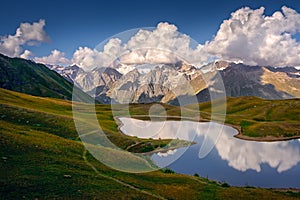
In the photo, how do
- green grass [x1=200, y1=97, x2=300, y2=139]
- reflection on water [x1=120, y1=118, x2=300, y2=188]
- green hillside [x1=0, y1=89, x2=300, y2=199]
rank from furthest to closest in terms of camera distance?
green grass [x1=200, y1=97, x2=300, y2=139] < reflection on water [x1=120, y1=118, x2=300, y2=188] < green hillside [x1=0, y1=89, x2=300, y2=199]

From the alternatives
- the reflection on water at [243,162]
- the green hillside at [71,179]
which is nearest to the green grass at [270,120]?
the reflection on water at [243,162]

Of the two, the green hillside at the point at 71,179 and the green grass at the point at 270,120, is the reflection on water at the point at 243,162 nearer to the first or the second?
the green hillside at the point at 71,179

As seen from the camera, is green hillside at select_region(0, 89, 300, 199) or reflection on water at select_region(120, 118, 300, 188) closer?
green hillside at select_region(0, 89, 300, 199)

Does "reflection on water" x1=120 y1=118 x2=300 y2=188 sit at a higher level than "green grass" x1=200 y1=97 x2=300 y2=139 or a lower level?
lower

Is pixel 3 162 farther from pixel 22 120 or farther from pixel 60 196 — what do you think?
pixel 22 120

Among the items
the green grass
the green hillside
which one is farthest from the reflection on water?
the green grass

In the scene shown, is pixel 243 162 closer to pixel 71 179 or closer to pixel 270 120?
pixel 71 179

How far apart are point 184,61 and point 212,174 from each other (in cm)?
3315

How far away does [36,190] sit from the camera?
3017cm

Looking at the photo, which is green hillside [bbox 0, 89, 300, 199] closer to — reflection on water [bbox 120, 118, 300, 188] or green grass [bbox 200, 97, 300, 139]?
reflection on water [bbox 120, 118, 300, 188]

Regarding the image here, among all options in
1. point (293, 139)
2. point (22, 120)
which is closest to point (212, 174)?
point (22, 120)

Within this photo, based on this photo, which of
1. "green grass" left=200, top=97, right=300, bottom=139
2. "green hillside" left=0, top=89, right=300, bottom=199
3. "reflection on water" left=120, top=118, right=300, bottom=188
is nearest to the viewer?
"green hillside" left=0, top=89, right=300, bottom=199

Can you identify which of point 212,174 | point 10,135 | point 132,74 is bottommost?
point 212,174

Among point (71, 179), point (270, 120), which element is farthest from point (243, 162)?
point (270, 120)
